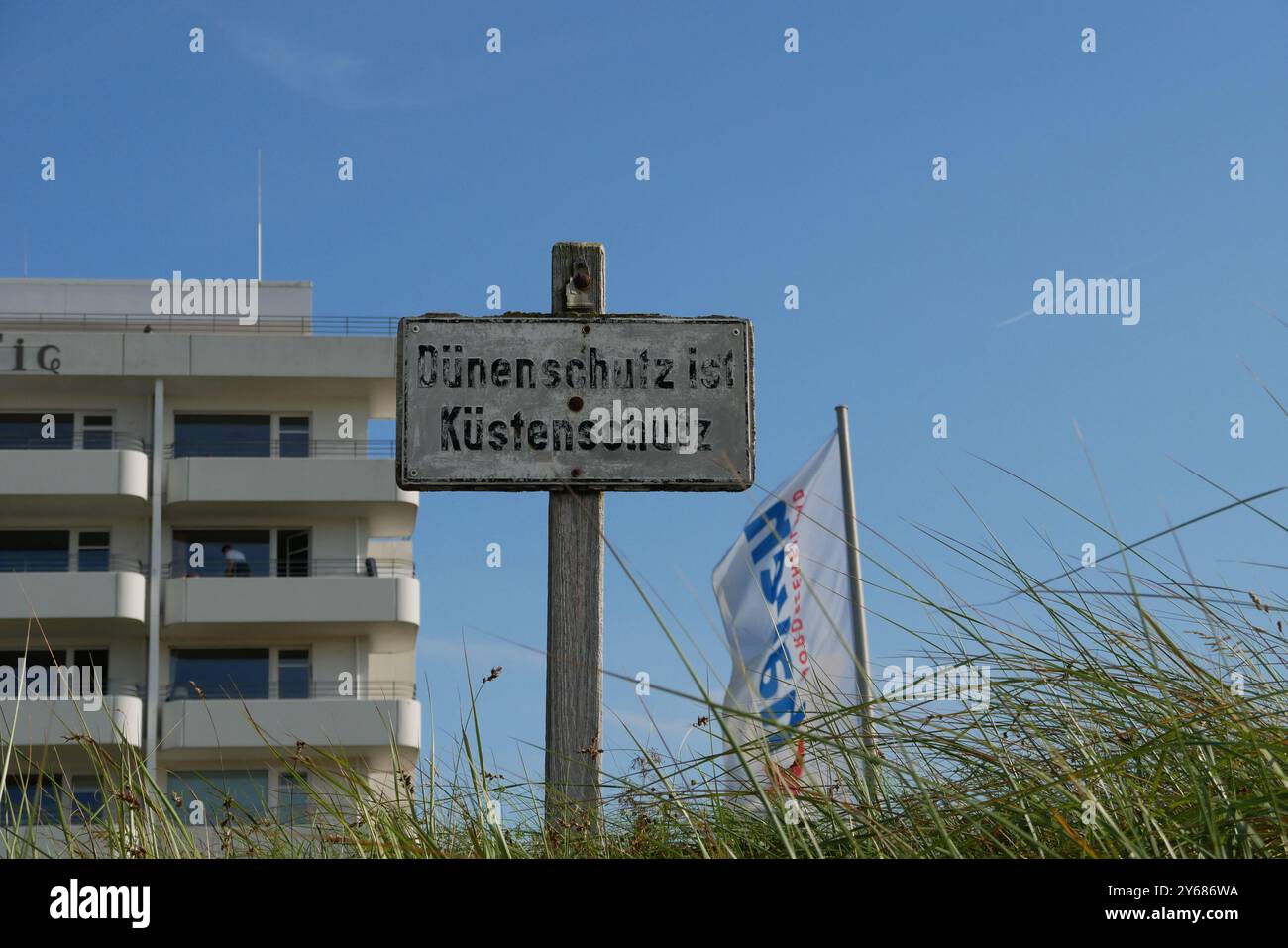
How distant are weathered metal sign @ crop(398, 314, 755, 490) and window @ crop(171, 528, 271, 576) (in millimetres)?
33006

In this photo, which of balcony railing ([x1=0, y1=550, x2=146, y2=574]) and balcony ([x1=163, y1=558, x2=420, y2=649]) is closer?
balcony ([x1=163, y1=558, x2=420, y2=649])

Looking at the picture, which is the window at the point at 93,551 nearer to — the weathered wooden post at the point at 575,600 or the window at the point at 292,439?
the window at the point at 292,439

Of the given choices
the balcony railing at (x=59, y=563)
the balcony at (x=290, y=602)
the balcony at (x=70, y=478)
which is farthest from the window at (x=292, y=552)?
the balcony at (x=70, y=478)

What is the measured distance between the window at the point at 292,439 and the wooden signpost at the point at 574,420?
33.8 metres

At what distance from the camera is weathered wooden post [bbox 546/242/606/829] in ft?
12.7

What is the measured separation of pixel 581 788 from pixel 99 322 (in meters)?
38.2

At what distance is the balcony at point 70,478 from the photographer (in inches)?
1325

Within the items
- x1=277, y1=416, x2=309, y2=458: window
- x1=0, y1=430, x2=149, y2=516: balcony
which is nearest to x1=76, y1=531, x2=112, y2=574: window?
x1=0, y1=430, x2=149, y2=516: balcony

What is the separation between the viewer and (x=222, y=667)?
34.6m

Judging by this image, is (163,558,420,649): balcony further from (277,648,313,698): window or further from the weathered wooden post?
the weathered wooden post

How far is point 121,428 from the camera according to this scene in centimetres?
3678

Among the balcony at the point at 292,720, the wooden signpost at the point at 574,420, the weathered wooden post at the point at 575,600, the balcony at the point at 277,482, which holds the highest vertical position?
the balcony at the point at 277,482

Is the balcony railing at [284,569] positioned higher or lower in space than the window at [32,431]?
lower
